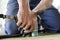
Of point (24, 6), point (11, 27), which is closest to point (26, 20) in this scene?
point (24, 6)

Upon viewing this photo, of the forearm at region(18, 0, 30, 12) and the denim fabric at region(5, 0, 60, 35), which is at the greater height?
the forearm at region(18, 0, 30, 12)

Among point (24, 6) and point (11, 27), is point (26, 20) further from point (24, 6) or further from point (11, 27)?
point (11, 27)

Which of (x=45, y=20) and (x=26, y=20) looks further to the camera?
(x=45, y=20)

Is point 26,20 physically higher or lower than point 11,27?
higher

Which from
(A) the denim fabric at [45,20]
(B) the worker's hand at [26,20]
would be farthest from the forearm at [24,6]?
(A) the denim fabric at [45,20]

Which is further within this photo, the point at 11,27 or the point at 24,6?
the point at 11,27

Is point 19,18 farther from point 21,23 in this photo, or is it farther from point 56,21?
point 56,21

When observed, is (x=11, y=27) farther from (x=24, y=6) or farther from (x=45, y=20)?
(x=24, y=6)

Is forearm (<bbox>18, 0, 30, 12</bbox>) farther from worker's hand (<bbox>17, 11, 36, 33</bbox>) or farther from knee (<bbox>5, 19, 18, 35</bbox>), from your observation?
knee (<bbox>5, 19, 18, 35</bbox>)

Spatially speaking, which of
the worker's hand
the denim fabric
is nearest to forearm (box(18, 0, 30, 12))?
the worker's hand

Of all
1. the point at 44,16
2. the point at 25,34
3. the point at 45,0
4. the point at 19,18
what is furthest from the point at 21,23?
the point at 44,16

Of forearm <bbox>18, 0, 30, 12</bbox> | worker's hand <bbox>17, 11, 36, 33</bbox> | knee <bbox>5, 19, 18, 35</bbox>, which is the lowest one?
knee <bbox>5, 19, 18, 35</bbox>

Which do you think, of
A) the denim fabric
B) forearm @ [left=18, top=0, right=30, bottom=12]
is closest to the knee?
the denim fabric

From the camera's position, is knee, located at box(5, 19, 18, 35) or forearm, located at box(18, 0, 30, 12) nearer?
forearm, located at box(18, 0, 30, 12)
